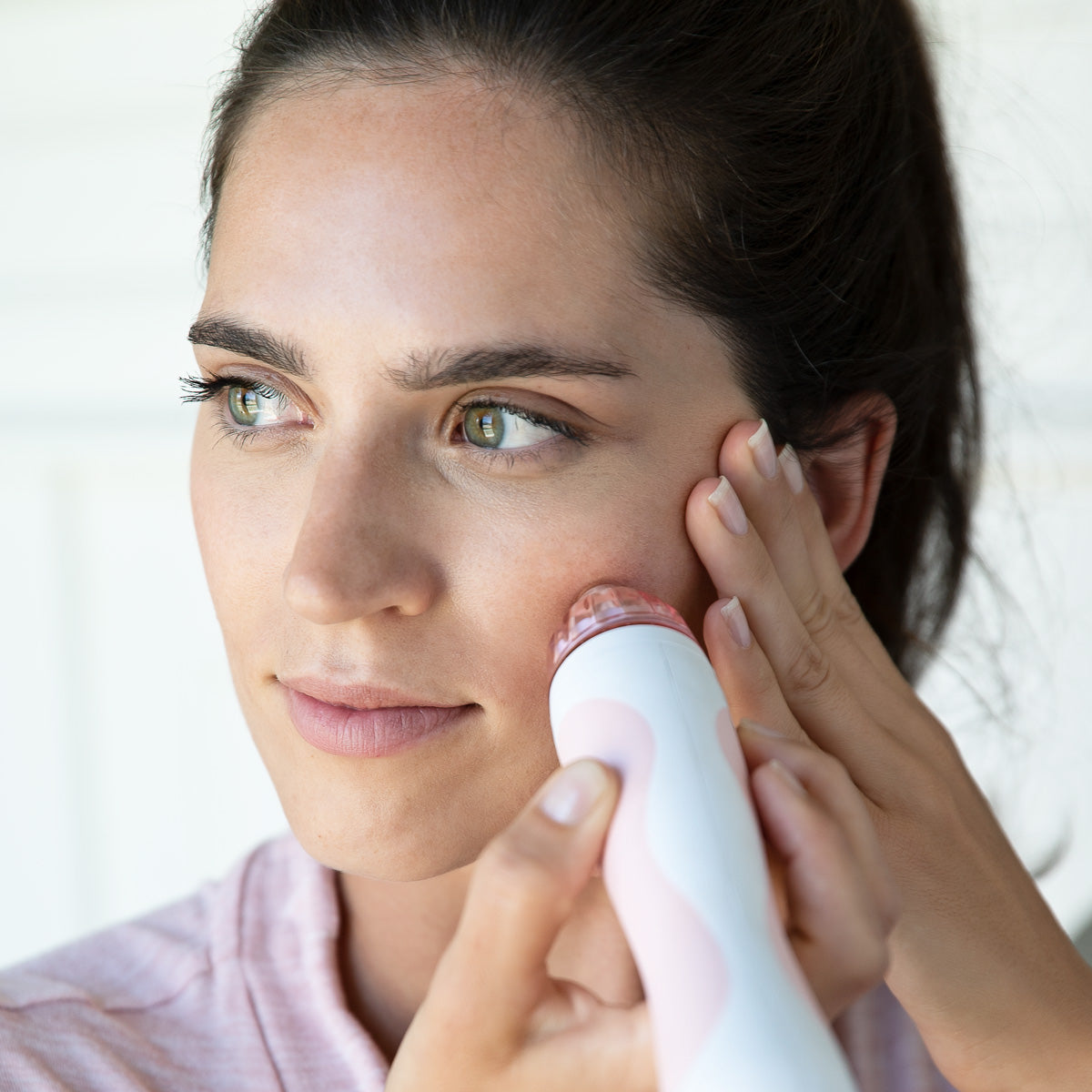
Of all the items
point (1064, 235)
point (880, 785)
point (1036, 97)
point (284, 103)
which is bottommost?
point (880, 785)

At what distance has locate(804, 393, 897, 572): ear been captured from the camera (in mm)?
1131

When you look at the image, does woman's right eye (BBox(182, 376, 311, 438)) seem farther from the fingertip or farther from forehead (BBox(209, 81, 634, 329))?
the fingertip

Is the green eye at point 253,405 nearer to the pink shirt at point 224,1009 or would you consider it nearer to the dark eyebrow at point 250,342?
the dark eyebrow at point 250,342

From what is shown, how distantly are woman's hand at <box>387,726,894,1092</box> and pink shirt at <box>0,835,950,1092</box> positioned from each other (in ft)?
1.20

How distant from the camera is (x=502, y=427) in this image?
93cm

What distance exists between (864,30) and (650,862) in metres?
0.80

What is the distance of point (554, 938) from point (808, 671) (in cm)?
40

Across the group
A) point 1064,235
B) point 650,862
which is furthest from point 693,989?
point 1064,235

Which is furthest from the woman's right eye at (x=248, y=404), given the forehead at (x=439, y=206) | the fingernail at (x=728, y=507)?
the fingernail at (x=728, y=507)

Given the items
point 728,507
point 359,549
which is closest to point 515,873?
point 359,549

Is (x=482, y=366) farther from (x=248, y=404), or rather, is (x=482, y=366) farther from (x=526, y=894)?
(x=526, y=894)

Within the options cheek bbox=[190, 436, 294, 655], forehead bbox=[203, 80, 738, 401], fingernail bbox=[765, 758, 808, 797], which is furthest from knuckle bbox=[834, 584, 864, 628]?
cheek bbox=[190, 436, 294, 655]

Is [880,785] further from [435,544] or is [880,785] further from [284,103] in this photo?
[284,103]

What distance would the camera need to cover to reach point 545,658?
0.89m
